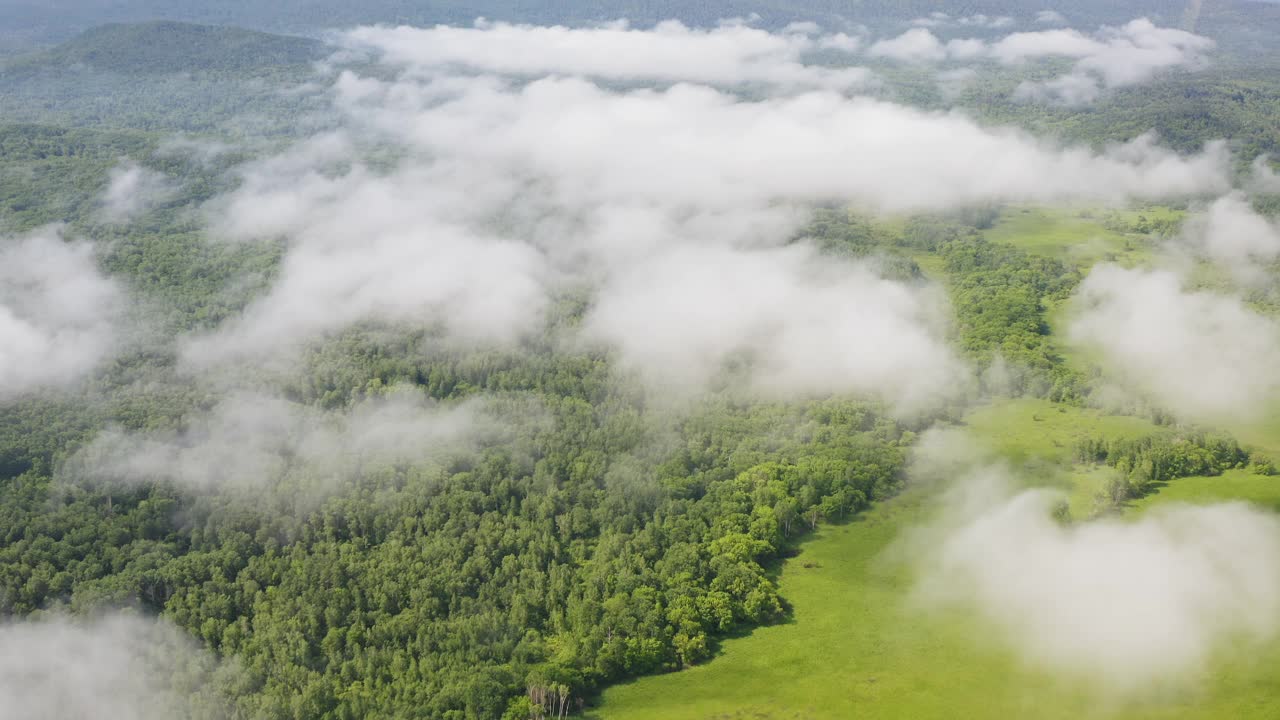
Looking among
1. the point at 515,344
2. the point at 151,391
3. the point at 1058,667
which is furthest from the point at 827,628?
the point at 151,391

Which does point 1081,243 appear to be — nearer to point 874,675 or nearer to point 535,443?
point 535,443

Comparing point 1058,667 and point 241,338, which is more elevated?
point 241,338

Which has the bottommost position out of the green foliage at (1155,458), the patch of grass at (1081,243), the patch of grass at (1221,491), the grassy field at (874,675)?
the grassy field at (874,675)

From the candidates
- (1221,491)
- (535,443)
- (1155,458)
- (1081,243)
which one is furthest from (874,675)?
(1081,243)

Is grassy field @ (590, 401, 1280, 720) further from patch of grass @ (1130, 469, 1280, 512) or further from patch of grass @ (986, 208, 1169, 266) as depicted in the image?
patch of grass @ (986, 208, 1169, 266)

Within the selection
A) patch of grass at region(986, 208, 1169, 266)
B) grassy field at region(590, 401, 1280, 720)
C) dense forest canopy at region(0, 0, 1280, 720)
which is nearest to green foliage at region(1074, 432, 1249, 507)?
dense forest canopy at region(0, 0, 1280, 720)

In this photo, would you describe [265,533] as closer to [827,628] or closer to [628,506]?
[628,506]

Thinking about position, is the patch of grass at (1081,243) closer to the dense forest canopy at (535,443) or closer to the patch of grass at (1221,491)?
the dense forest canopy at (535,443)

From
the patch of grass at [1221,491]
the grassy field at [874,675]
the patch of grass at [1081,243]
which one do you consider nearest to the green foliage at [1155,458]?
the patch of grass at [1221,491]
